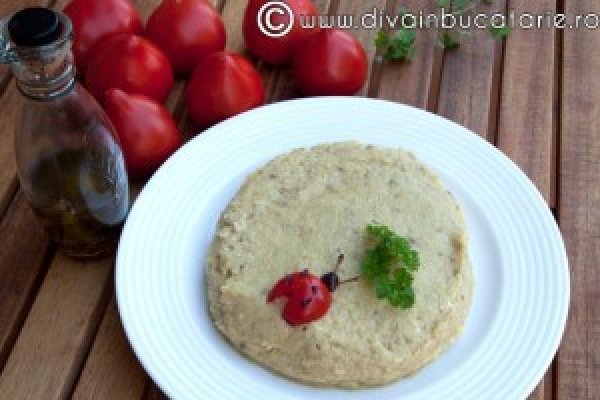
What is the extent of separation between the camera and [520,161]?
48.9 inches

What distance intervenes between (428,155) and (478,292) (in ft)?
0.76

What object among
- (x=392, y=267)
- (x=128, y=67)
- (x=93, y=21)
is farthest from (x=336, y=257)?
(x=93, y=21)

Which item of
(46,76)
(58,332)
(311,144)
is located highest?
(46,76)

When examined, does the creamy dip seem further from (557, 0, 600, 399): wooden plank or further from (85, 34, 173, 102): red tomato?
(85, 34, 173, 102): red tomato

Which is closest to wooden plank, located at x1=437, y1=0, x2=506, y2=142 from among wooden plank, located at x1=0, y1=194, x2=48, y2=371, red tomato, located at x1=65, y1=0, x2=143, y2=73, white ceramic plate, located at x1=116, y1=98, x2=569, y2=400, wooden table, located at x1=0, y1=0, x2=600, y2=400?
Result: wooden table, located at x1=0, y1=0, x2=600, y2=400

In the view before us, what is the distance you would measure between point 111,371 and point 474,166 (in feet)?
1.86

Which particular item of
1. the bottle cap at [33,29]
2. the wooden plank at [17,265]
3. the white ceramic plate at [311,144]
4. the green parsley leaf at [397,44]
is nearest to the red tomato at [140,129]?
the white ceramic plate at [311,144]

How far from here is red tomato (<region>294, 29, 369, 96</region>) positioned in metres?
1.28

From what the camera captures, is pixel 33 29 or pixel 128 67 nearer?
pixel 33 29

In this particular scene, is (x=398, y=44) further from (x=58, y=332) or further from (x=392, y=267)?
(x=58, y=332)

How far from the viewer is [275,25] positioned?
4.40 feet

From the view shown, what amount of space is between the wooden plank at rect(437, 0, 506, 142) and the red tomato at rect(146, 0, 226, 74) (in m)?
0.39
